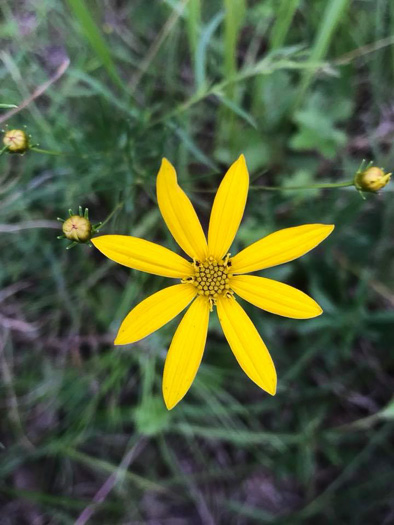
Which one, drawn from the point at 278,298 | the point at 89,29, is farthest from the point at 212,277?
the point at 89,29

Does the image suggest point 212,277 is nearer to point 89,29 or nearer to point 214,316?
point 214,316

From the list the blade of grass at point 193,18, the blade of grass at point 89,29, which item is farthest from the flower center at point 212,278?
the blade of grass at point 193,18

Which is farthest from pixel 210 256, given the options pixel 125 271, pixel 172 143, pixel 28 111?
pixel 28 111

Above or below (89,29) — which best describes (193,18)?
above

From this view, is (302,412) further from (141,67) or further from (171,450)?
(141,67)

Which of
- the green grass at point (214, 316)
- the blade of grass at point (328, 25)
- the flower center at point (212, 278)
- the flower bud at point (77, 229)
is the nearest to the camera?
the flower bud at point (77, 229)

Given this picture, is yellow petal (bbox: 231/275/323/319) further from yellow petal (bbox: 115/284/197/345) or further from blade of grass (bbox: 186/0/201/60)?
blade of grass (bbox: 186/0/201/60)

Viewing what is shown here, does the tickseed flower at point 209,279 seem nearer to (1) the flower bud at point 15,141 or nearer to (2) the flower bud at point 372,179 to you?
(2) the flower bud at point 372,179
